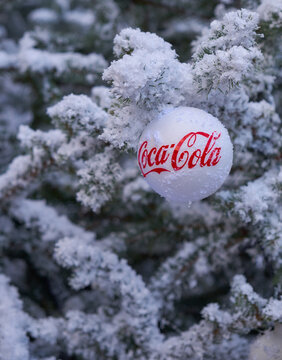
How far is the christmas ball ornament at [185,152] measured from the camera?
61cm

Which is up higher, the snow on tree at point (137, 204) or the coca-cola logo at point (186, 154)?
the snow on tree at point (137, 204)

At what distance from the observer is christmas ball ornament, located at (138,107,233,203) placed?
0.61 metres

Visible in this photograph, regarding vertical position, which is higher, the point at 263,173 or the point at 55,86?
the point at 55,86

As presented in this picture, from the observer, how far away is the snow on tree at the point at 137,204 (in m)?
0.66

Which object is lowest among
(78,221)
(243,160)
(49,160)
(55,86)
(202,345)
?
(202,345)

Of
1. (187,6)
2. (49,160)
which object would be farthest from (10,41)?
(49,160)

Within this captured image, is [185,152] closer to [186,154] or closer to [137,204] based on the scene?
[186,154]

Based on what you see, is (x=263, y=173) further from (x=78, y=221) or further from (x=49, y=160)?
(x=78, y=221)

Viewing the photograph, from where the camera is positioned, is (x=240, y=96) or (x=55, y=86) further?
(x=55, y=86)

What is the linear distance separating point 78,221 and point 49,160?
1.37 ft

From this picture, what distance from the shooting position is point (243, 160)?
920mm

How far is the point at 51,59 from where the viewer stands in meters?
1.21

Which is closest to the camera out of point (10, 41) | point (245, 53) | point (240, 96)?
point (245, 53)

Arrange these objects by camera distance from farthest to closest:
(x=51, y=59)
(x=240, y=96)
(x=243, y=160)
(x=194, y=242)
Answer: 1. (x=51, y=59)
2. (x=194, y=242)
3. (x=243, y=160)
4. (x=240, y=96)
